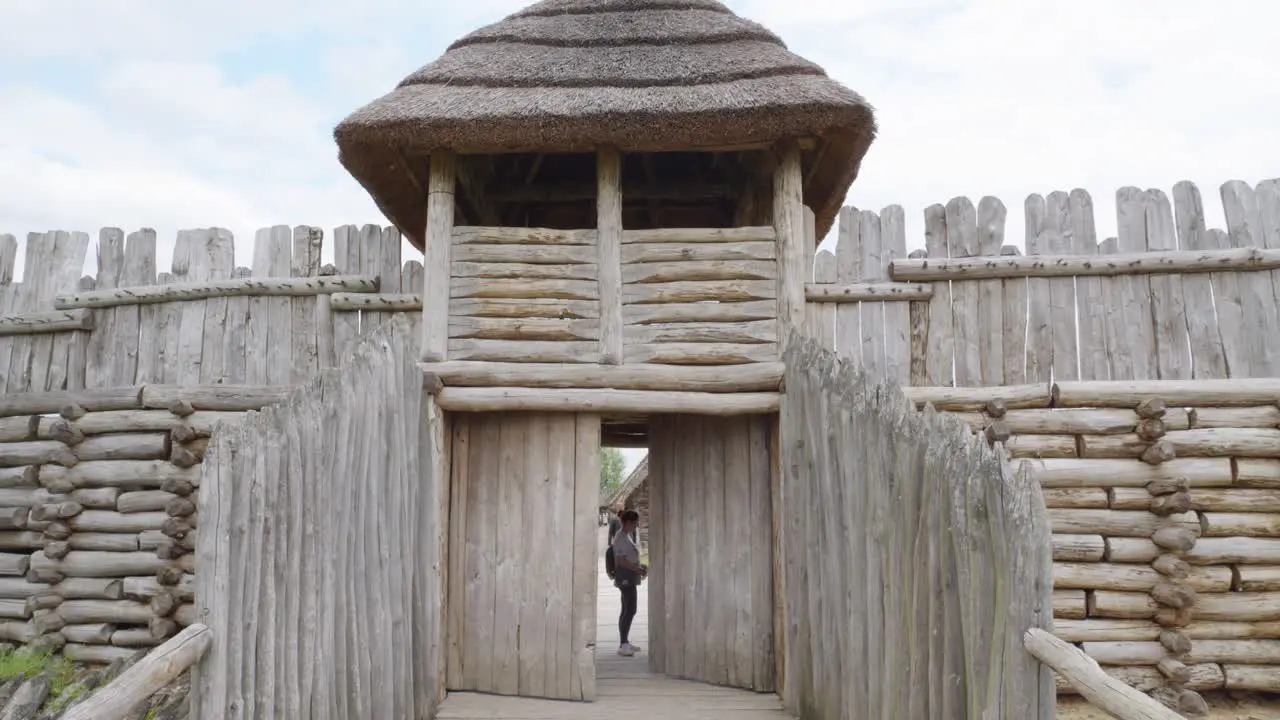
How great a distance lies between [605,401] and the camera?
22.5 ft

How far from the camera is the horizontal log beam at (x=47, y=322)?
8.87m

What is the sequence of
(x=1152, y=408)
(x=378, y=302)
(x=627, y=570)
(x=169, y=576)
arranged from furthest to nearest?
(x=627, y=570) < (x=378, y=302) < (x=169, y=576) < (x=1152, y=408)

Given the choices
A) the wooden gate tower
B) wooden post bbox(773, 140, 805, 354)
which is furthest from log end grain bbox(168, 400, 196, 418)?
wooden post bbox(773, 140, 805, 354)

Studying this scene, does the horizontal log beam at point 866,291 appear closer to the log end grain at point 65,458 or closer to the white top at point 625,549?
the white top at point 625,549

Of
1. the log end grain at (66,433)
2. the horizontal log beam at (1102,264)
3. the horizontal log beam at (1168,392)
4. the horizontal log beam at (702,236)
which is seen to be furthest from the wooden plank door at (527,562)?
the log end grain at (66,433)

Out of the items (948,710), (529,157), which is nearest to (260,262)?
(529,157)

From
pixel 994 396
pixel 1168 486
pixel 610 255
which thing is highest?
pixel 610 255

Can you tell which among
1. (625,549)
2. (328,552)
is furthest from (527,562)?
(625,549)

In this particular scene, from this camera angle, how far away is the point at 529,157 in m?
9.30

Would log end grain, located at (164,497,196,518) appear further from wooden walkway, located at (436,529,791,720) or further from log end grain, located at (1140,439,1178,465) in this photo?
log end grain, located at (1140,439,1178,465)

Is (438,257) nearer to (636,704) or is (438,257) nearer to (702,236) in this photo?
(702,236)

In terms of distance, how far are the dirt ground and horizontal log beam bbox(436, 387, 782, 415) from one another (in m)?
3.28

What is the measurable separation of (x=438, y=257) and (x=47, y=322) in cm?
464

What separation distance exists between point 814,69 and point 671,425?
310cm
